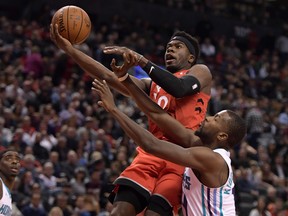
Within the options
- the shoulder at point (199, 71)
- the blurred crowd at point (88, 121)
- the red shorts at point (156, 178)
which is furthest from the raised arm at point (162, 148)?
the blurred crowd at point (88, 121)

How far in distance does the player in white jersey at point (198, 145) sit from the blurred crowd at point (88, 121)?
4701mm

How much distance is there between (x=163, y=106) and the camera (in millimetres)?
6238

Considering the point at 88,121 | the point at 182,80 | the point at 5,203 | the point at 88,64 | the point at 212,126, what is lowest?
the point at 88,121

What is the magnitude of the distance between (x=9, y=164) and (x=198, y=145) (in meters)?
2.33

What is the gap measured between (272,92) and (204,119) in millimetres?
16133

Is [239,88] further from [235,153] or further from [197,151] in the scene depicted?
[197,151]

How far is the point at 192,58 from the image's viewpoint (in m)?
6.43

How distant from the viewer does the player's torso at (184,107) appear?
618 centimetres

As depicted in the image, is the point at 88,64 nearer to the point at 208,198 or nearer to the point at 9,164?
the point at 208,198

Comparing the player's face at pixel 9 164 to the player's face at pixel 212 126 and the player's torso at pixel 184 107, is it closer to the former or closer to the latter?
the player's torso at pixel 184 107

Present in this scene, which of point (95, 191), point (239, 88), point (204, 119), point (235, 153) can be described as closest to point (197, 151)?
point (204, 119)

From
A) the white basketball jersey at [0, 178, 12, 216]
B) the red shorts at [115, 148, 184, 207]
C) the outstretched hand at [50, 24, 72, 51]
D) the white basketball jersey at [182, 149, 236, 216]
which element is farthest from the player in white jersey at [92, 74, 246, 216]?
the white basketball jersey at [0, 178, 12, 216]

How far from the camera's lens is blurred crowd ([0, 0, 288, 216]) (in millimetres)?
12195

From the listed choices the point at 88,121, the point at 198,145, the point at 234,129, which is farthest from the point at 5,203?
the point at 88,121
